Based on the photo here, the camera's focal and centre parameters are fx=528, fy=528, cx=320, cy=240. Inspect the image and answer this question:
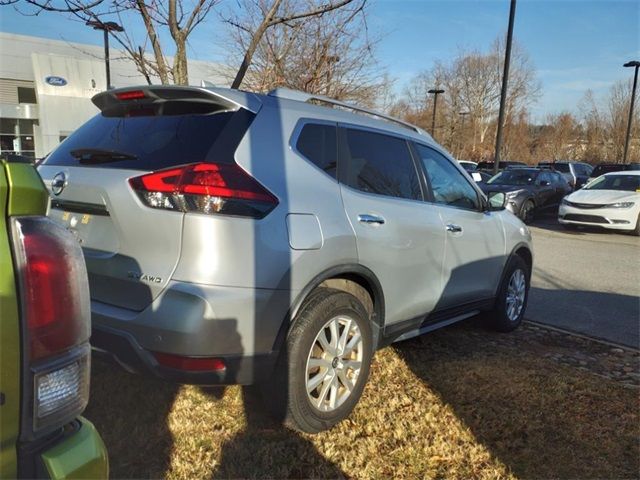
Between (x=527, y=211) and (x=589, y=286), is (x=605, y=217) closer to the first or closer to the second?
(x=527, y=211)

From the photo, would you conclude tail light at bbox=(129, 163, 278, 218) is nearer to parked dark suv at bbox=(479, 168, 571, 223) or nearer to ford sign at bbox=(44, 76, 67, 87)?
parked dark suv at bbox=(479, 168, 571, 223)

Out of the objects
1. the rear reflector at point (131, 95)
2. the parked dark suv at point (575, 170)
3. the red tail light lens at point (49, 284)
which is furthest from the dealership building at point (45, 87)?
the red tail light lens at point (49, 284)

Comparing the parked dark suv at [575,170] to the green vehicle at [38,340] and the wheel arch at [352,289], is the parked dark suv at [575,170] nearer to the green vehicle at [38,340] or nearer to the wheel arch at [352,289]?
the wheel arch at [352,289]

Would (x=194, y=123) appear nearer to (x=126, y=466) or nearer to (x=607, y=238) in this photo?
(x=126, y=466)

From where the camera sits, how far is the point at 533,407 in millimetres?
3445

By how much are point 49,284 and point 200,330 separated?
1132mm

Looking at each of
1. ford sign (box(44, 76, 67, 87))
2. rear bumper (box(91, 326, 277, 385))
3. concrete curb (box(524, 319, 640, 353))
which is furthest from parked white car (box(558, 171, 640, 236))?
ford sign (box(44, 76, 67, 87))

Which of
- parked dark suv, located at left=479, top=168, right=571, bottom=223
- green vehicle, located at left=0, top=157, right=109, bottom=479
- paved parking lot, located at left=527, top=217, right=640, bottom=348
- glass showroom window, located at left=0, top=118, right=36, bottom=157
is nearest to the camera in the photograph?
green vehicle, located at left=0, top=157, right=109, bottom=479

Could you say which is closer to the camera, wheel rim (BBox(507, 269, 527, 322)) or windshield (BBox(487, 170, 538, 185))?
wheel rim (BBox(507, 269, 527, 322))

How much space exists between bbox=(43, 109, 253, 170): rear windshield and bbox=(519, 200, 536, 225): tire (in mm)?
13677

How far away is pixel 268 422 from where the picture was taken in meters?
3.05

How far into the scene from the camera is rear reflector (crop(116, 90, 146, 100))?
300 cm

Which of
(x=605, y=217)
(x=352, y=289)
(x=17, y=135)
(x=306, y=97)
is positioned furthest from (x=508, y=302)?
(x=17, y=135)

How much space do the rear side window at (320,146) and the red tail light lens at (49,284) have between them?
170 cm
